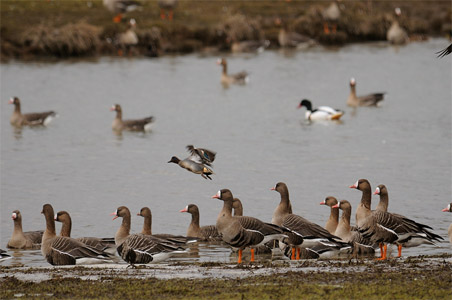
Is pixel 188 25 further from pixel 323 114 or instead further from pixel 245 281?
pixel 245 281

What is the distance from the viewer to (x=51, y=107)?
108 feet

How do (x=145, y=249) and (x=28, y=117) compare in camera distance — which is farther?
(x=28, y=117)

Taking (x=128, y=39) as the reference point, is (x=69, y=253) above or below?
below

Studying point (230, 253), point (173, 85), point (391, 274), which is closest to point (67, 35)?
point (173, 85)

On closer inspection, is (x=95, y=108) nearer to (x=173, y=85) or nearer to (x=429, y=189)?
(x=173, y=85)

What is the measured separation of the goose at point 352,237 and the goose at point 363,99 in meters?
17.5

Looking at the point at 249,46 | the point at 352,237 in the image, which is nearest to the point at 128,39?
the point at 249,46

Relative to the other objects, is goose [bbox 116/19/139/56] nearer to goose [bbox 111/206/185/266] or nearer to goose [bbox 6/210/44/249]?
goose [bbox 6/210/44/249]

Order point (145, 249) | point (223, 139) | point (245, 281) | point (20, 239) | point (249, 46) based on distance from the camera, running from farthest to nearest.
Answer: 1. point (249, 46)
2. point (223, 139)
3. point (20, 239)
4. point (145, 249)
5. point (245, 281)

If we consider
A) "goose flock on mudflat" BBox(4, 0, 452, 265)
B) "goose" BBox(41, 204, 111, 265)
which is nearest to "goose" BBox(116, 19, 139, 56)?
"goose flock on mudflat" BBox(4, 0, 452, 265)

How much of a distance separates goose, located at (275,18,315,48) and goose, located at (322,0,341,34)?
202cm

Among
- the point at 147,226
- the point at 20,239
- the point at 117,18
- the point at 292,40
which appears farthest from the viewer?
the point at 292,40

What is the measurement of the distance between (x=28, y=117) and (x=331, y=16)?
23805 millimetres

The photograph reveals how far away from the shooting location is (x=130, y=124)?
28516 mm
